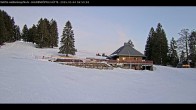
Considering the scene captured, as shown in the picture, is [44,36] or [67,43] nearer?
[67,43]

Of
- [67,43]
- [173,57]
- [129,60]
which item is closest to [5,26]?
[67,43]

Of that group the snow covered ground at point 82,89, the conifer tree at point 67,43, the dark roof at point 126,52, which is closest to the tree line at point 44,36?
the conifer tree at point 67,43

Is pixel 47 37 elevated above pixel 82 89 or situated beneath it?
elevated above

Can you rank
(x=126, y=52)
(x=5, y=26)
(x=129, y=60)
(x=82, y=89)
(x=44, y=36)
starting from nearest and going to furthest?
(x=82, y=89) → (x=5, y=26) → (x=129, y=60) → (x=126, y=52) → (x=44, y=36)

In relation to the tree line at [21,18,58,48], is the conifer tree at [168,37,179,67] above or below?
below

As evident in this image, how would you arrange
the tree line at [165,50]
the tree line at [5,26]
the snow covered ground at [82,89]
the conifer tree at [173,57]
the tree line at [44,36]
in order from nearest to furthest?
1. the snow covered ground at [82,89]
2. the tree line at [5,26]
3. the tree line at [165,50]
4. the conifer tree at [173,57]
5. the tree line at [44,36]

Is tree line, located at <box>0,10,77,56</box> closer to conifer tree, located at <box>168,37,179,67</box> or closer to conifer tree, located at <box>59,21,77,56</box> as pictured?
conifer tree, located at <box>59,21,77,56</box>

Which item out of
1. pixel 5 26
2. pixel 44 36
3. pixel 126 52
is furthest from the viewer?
pixel 44 36

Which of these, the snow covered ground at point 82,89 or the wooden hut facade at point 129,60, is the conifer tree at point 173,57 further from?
the snow covered ground at point 82,89

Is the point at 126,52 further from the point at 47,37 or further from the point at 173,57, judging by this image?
the point at 47,37

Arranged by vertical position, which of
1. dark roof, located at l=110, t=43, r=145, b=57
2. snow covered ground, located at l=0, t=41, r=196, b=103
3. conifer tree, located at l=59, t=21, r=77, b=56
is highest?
conifer tree, located at l=59, t=21, r=77, b=56

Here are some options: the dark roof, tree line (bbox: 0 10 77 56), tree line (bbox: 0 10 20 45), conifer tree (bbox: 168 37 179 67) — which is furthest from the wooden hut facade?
tree line (bbox: 0 10 20 45)
